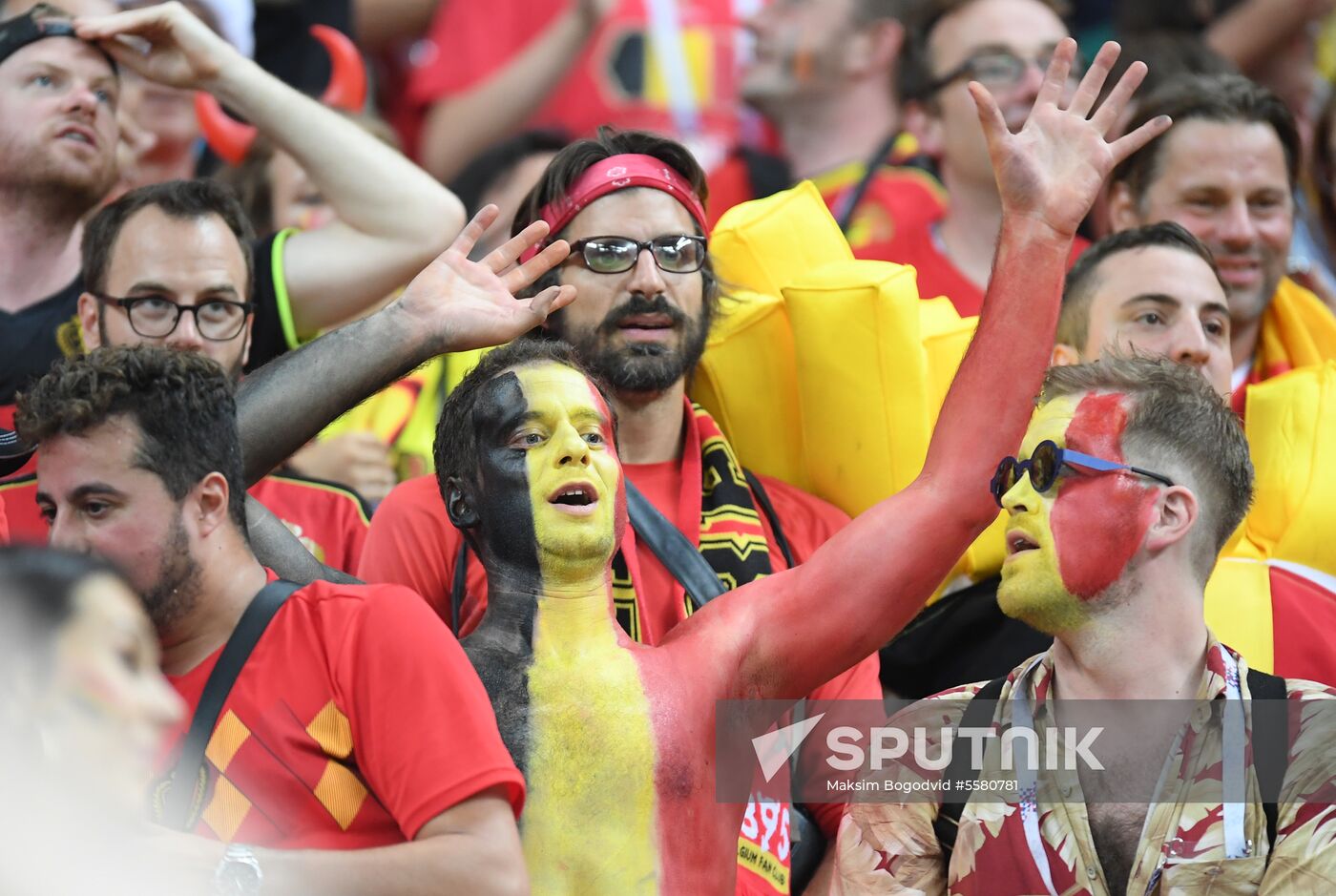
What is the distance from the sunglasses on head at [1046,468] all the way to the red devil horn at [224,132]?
2.75 metres

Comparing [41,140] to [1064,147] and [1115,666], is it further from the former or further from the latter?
[1115,666]

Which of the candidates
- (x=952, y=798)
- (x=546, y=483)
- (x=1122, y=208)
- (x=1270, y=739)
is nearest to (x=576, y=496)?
(x=546, y=483)

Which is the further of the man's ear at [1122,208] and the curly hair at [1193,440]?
the man's ear at [1122,208]

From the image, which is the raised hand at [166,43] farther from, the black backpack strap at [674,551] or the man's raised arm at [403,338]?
the black backpack strap at [674,551]

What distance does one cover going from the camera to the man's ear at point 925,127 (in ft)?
19.4

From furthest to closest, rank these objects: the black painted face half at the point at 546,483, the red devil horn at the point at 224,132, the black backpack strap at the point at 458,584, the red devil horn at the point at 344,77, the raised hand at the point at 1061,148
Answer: the red devil horn at the point at 344,77 → the red devil horn at the point at 224,132 → the black backpack strap at the point at 458,584 → the raised hand at the point at 1061,148 → the black painted face half at the point at 546,483

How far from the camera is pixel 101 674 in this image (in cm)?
247

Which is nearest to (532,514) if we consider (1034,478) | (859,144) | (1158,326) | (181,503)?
(181,503)

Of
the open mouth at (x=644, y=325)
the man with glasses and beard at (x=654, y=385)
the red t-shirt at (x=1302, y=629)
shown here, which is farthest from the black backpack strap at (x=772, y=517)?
the red t-shirt at (x=1302, y=629)

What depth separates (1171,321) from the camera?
4613mm

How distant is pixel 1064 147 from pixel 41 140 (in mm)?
2376

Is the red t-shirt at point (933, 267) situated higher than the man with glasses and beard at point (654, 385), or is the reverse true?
the red t-shirt at point (933, 267)

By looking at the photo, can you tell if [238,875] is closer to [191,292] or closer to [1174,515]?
[1174,515]

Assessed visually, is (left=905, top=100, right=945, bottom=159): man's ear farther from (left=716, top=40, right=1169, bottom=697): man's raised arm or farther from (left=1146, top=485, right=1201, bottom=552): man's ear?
(left=1146, top=485, right=1201, bottom=552): man's ear
